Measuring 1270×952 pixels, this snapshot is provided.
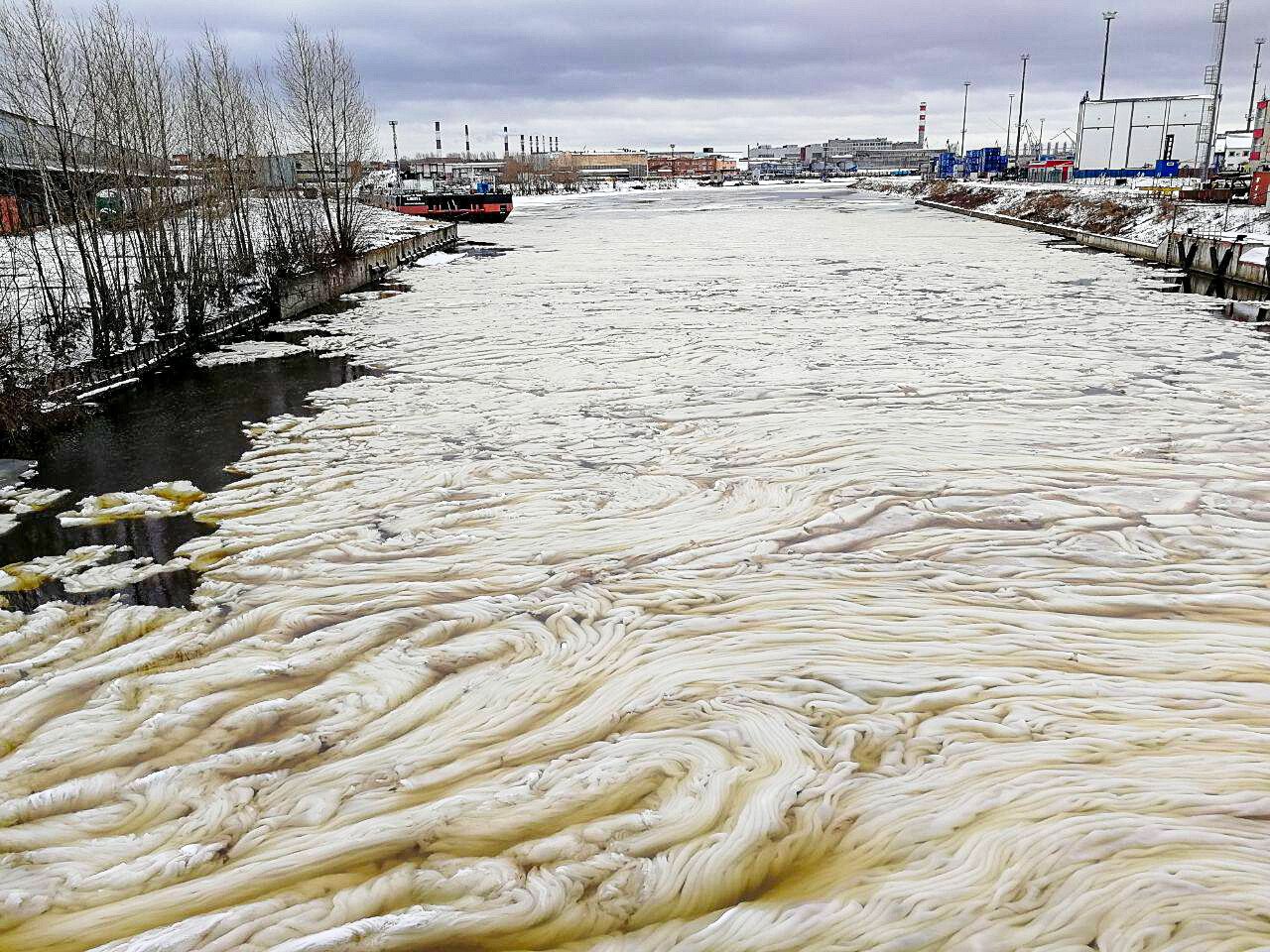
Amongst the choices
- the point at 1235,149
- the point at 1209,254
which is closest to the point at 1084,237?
the point at 1209,254

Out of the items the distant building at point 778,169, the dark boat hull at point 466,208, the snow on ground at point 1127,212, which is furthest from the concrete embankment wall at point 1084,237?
the distant building at point 778,169

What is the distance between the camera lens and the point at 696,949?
7.28ft

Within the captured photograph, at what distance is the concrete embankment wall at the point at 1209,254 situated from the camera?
13.7 meters

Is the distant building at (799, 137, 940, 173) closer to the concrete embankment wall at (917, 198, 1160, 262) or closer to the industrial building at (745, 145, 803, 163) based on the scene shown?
the industrial building at (745, 145, 803, 163)

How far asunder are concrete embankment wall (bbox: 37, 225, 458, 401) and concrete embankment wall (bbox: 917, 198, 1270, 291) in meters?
14.0

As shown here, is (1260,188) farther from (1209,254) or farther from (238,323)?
(238,323)

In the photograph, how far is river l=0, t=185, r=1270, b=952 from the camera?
2373mm

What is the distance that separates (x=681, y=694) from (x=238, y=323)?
10252 millimetres

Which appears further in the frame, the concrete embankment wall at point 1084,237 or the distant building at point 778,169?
the distant building at point 778,169

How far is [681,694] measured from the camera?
3.31 m

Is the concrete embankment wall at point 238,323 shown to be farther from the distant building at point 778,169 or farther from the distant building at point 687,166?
the distant building at point 778,169

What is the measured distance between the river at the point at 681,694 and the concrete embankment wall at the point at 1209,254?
835 cm

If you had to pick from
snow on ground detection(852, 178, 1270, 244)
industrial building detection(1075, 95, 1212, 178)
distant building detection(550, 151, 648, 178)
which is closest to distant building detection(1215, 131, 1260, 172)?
industrial building detection(1075, 95, 1212, 178)

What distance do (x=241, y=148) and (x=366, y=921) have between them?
1453cm
